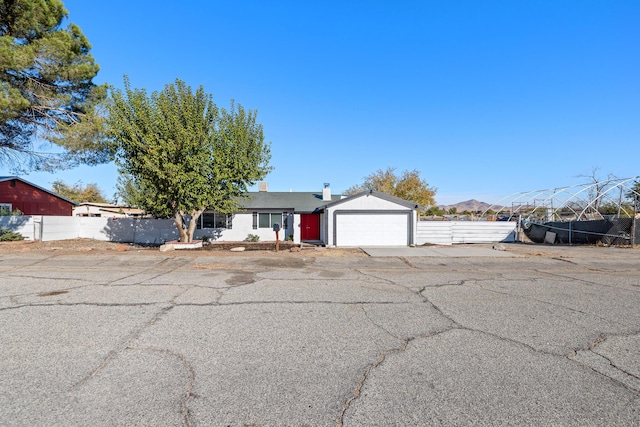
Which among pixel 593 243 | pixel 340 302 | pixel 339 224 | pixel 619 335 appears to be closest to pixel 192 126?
pixel 339 224

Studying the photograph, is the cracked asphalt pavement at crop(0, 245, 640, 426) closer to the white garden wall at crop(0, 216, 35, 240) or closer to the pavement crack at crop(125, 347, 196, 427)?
the pavement crack at crop(125, 347, 196, 427)

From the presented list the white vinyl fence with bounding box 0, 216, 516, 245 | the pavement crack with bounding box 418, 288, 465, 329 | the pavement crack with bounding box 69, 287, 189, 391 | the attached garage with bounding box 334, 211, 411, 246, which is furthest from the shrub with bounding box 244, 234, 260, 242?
the pavement crack with bounding box 418, 288, 465, 329

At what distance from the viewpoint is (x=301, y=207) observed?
2242 cm

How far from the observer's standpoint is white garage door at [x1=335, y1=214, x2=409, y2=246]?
1822 cm

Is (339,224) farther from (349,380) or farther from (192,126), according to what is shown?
(349,380)

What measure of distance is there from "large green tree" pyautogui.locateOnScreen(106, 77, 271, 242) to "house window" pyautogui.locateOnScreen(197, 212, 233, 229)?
5.26m

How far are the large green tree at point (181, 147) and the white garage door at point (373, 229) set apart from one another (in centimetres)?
602

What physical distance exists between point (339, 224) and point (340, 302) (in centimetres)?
1246

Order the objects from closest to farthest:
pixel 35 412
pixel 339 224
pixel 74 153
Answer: pixel 35 412 < pixel 74 153 < pixel 339 224

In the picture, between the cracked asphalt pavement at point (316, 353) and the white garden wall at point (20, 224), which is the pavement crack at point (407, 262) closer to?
the cracked asphalt pavement at point (316, 353)

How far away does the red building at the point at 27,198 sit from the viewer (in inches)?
884

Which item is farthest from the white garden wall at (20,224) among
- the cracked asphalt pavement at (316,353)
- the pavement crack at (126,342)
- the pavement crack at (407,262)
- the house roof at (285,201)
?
the pavement crack at (407,262)

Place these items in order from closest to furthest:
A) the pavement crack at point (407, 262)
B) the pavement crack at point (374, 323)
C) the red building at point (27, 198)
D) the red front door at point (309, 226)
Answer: the pavement crack at point (374, 323) → the pavement crack at point (407, 262) → the red front door at point (309, 226) → the red building at point (27, 198)

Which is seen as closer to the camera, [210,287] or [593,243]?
[210,287]
